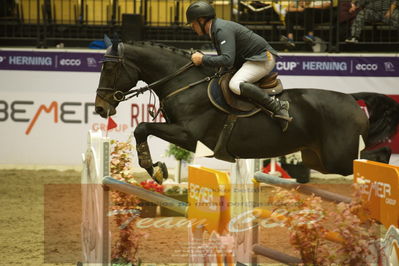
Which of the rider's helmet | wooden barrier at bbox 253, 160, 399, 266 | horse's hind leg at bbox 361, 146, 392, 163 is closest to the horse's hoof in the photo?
the rider's helmet

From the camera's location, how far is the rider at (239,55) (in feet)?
18.0

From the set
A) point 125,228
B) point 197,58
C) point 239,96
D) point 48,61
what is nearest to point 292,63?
point 48,61

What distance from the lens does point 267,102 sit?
5754mm

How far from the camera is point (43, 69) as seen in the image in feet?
35.4

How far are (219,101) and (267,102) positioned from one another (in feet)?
1.29

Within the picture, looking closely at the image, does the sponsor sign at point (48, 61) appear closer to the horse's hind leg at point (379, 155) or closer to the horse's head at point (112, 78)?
the horse's head at point (112, 78)

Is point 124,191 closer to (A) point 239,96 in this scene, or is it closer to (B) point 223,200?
(A) point 239,96

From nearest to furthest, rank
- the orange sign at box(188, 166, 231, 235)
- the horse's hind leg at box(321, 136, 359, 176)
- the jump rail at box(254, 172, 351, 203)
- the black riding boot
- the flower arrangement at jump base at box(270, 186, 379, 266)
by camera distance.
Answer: the flower arrangement at jump base at box(270, 186, 379, 266) → the orange sign at box(188, 166, 231, 235) → the jump rail at box(254, 172, 351, 203) → the black riding boot → the horse's hind leg at box(321, 136, 359, 176)

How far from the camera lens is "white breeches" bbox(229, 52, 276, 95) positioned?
5.72m

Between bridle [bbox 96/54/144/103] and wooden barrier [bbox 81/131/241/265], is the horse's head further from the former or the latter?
wooden barrier [bbox 81/131/241/265]

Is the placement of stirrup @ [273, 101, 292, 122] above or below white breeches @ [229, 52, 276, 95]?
below

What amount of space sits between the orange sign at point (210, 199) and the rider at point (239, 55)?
2197 millimetres

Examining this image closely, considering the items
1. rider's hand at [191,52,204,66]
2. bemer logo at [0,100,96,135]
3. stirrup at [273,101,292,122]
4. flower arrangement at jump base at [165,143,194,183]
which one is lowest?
flower arrangement at jump base at [165,143,194,183]

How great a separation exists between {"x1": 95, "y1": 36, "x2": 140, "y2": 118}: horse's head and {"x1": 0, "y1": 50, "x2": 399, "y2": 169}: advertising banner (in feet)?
15.2
